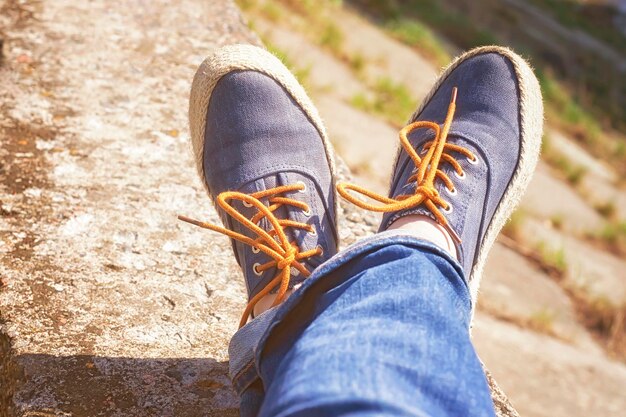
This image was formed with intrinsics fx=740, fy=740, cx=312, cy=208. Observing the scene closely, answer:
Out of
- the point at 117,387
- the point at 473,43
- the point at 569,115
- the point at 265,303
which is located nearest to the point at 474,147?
the point at 265,303

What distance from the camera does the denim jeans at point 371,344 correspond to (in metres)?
0.90

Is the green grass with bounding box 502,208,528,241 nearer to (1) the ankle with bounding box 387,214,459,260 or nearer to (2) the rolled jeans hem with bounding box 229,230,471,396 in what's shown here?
(1) the ankle with bounding box 387,214,459,260

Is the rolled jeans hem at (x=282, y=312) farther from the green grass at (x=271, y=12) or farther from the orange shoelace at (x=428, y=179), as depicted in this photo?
the green grass at (x=271, y=12)

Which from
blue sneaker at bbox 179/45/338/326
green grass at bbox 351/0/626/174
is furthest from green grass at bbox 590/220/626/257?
blue sneaker at bbox 179/45/338/326

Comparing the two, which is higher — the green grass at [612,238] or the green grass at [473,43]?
the green grass at [612,238]

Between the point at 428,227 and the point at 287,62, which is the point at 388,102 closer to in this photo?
the point at 287,62

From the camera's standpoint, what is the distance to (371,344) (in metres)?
0.96

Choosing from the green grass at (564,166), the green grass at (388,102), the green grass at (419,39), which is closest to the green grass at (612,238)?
the green grass at (564,166)

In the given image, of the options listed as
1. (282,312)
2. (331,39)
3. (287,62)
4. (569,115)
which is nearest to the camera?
(282,312)

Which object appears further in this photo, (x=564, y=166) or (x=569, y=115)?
(x=569, y=115)

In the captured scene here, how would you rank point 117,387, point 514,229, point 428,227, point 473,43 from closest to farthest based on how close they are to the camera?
point 117,387 → point 428,227 → point 514,229 → point 473,43

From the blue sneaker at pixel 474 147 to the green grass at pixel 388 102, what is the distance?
3.25 m

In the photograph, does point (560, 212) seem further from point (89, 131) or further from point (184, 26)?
point (89, 131)

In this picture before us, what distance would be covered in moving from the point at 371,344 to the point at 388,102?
4821 mm
